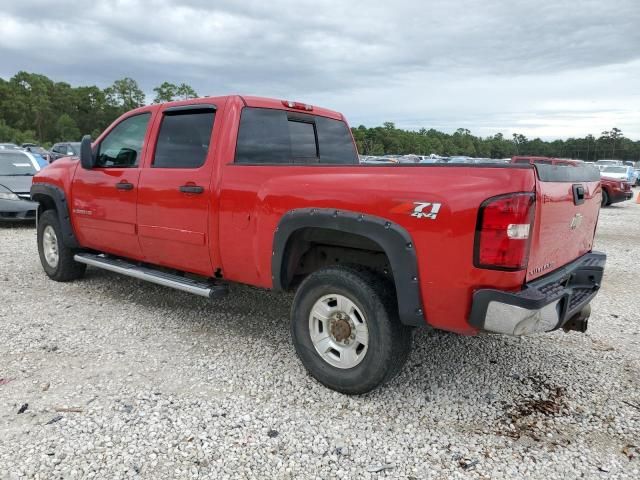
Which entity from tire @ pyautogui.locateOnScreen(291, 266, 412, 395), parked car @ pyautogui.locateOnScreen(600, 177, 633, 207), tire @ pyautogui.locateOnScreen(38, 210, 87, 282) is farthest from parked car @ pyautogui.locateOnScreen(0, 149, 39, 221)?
parked car @ pyautogui.locateOnScreen(600, 177, 633, 207)

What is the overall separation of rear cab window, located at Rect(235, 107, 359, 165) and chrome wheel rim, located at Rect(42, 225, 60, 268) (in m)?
3.12

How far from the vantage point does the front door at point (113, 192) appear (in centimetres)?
457

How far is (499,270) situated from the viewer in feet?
8.33

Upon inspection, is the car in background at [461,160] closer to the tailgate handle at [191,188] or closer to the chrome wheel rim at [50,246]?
the tailgate handle at [191,188]

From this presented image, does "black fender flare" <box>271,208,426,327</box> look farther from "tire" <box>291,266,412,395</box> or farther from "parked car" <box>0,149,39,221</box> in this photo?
"parked car" <box>0,149,39,221</box>

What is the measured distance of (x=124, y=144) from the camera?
4824mm

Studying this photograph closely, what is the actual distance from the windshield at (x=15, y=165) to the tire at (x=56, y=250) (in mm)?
5373

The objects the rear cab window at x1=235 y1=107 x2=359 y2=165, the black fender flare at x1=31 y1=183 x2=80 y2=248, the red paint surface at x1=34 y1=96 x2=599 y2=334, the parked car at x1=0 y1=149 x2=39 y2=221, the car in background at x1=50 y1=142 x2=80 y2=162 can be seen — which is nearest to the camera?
the red paint surface at x1=34 y1=96 x2=599 y2=334

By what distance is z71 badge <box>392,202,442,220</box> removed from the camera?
8.68ft

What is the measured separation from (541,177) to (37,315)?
14.5ft

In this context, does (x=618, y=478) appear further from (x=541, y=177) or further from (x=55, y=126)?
(x=55, y=126)

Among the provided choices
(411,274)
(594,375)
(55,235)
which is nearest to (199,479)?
(411,274)

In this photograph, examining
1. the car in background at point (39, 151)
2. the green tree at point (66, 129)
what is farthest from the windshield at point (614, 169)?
the green tree at point (66, 129)

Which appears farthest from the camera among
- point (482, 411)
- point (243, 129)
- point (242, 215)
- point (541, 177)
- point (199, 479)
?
point (243, 129)
